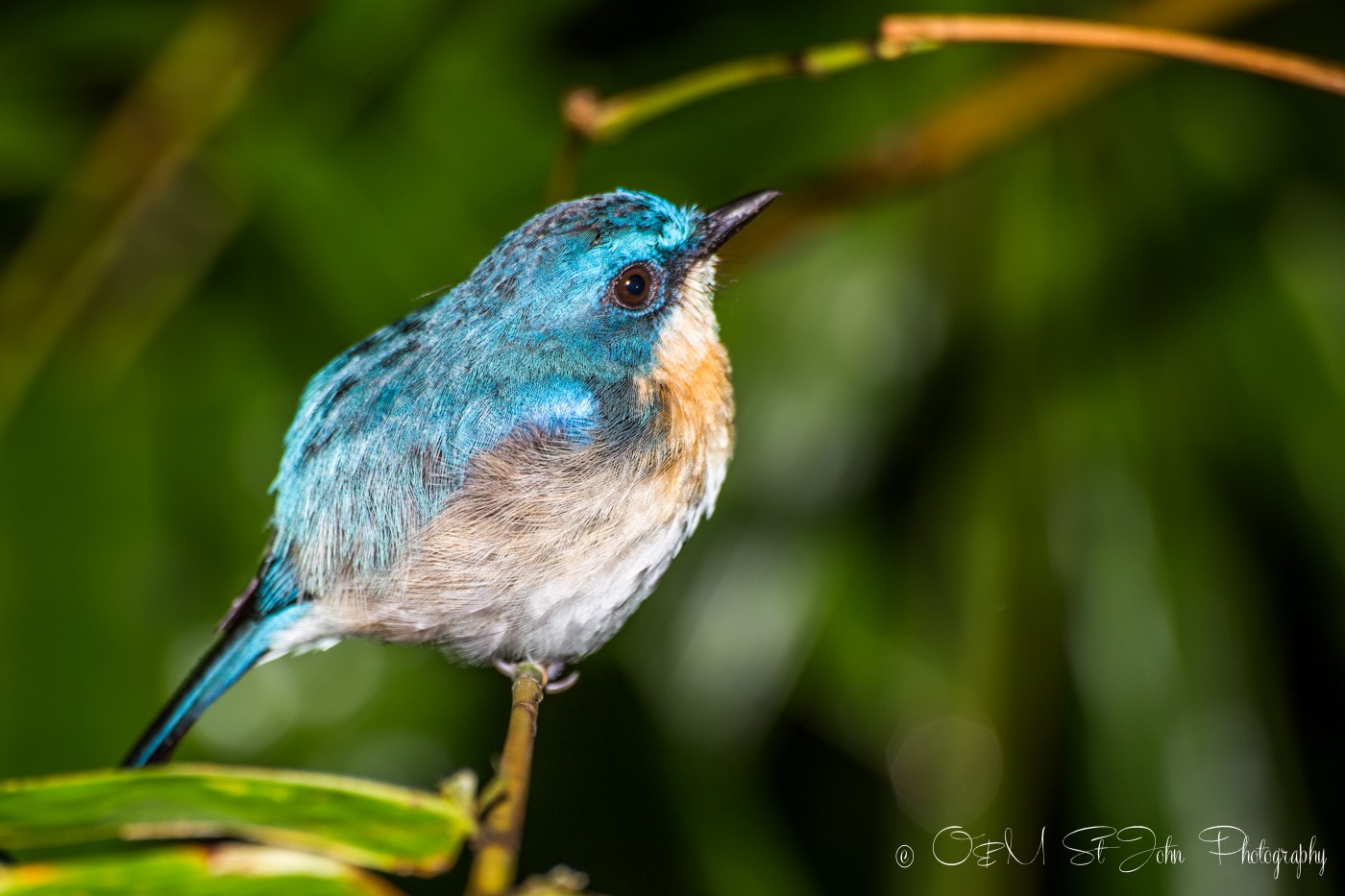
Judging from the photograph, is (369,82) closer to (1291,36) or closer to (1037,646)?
(1037,646)

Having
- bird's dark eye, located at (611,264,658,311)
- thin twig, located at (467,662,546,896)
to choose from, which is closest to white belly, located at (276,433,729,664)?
bird's dark eye, located at (611,264,658,311)

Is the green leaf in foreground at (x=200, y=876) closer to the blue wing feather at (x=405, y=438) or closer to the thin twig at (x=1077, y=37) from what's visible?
the blue wing feather at (x=405, y=438)

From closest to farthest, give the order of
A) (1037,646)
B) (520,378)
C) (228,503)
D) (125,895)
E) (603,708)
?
(125,895) → (520,378) → (228,503) → (1037,646) → (603,708)

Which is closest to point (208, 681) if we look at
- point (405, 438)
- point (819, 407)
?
point (405, 438)

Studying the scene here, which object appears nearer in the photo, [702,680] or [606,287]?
[606,287]

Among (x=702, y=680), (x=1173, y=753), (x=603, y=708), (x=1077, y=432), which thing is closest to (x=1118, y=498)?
(x=1077, y=432)
